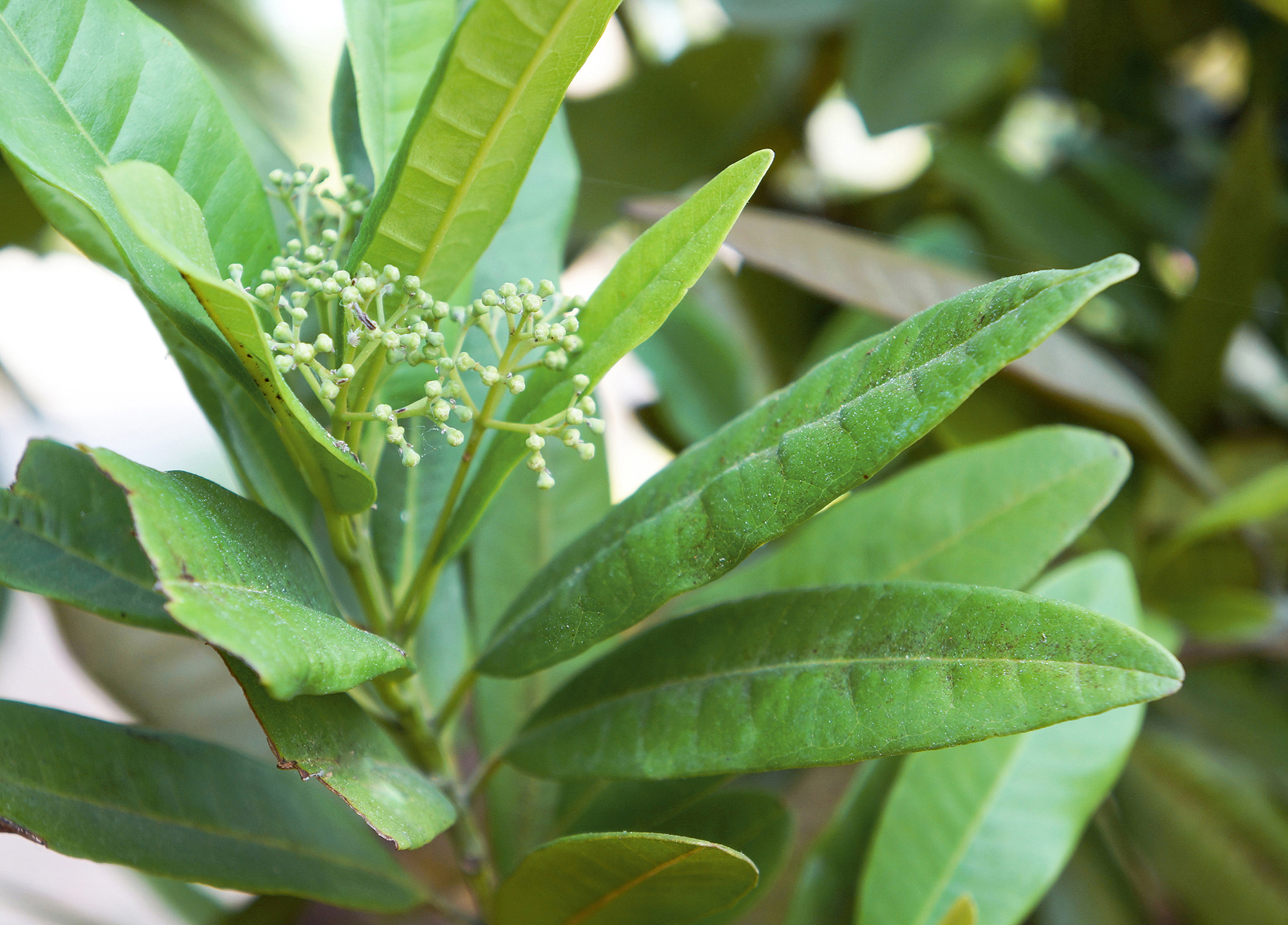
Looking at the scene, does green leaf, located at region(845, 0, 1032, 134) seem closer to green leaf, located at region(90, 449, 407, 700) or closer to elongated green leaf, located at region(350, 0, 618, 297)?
elongated green leaf, located at region(350, 0, 618, 297)

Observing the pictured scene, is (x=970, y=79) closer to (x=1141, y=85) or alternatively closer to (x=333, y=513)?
(x=1141, y=85)

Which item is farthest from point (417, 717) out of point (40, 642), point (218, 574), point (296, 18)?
point (40, 642)

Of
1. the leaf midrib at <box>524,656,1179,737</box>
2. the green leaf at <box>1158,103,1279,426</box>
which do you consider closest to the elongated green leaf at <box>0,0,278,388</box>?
the leaf midrib at <box>524,656,1179,737</box>

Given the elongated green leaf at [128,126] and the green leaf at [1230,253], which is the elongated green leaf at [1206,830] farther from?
the elongated green leaf at [128,126]

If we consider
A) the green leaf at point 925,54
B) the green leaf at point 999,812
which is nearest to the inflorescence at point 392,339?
the green leaf at point 999,812

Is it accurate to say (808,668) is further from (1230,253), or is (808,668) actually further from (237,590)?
(1230,253)

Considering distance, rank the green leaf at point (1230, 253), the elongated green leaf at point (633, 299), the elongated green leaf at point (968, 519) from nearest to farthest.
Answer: the elongated green leaf at point (633, 299)
the elongated green leaf at point (968, 519)
the green leaf at point (1230, 253)

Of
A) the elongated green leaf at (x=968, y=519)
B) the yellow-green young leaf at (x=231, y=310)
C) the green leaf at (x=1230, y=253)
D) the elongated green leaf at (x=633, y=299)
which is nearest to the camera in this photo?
the yellow-green young leaf at (x=231, y=310)
